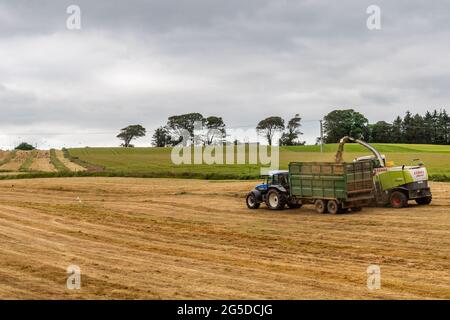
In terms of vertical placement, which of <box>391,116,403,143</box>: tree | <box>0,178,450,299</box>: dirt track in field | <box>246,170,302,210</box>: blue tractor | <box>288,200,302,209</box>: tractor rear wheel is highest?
<box>391,116,403,143</box>: tree

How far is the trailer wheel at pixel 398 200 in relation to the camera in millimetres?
23941

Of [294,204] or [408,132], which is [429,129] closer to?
[408,132]

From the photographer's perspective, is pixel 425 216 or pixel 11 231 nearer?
pixel 11 231

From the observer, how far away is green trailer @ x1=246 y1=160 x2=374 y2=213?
75.0 feet

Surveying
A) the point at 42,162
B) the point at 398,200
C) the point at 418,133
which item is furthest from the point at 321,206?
the point at 418,133

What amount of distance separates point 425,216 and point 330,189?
3840 mm

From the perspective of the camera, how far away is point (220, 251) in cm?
1593

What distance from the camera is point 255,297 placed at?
10.9 m

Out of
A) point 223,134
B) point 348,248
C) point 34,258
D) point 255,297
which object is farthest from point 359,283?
point 223,134

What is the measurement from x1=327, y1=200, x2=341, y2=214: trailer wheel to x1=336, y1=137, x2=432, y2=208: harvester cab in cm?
234

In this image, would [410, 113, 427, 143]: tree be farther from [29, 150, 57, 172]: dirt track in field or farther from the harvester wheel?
the harvester wheel

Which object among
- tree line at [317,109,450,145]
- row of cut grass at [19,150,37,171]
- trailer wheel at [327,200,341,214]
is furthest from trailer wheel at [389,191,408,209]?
tree line at [317,109,450,145]

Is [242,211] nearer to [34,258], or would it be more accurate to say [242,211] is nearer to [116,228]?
[116,228]

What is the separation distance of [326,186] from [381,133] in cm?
9369
